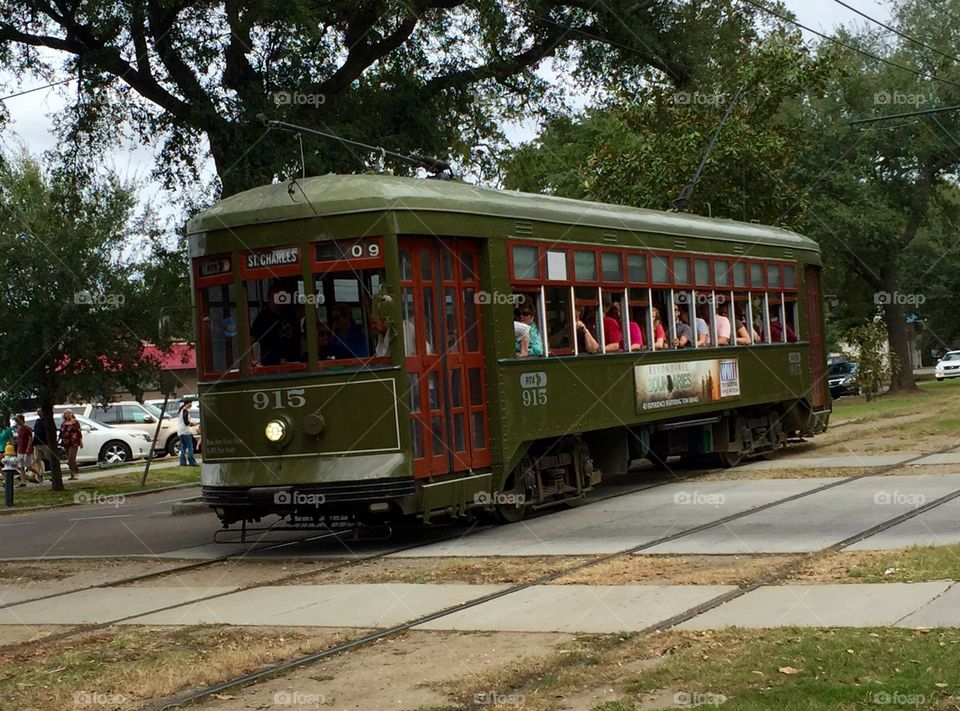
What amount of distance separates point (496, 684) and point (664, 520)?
25.1ft

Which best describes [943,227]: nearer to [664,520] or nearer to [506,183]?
[506,183]

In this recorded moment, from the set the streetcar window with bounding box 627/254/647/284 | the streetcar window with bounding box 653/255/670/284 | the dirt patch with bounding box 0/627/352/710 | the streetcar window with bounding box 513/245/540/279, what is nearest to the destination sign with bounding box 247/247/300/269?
→ the streetcar window with bounding box 513/245/540/279

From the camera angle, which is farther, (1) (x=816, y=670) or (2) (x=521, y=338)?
(2) (x=521, y=338)

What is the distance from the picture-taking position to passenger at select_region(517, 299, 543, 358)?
52.0 ft

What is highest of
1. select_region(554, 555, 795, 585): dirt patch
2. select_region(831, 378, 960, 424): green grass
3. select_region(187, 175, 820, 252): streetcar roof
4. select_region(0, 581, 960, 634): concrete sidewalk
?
select_region(187, 175, 820, 252): streetcar roof

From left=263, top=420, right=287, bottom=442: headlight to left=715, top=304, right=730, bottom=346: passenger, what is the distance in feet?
27.5

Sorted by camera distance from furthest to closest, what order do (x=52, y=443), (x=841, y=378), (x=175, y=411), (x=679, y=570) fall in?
(x=841, y=378)
(x=175, y=411)
(x=52, y=443)
(x=679, y=570)

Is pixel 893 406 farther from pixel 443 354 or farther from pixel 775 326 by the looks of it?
pixel 443 354

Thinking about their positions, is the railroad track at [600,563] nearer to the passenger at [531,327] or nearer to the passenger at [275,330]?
the passenger at [531,327]

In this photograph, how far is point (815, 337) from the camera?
24.6 m

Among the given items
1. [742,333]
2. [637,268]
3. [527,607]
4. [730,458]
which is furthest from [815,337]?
[527,607]

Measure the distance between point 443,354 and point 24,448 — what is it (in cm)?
1963

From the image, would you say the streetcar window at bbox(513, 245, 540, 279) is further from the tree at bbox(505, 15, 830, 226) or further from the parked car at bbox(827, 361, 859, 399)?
the parked car at bbox(827, 361, 859, 399)

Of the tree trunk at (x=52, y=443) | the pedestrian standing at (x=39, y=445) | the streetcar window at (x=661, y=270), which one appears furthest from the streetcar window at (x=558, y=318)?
the pedestrian standing at (x=39, y=445)
